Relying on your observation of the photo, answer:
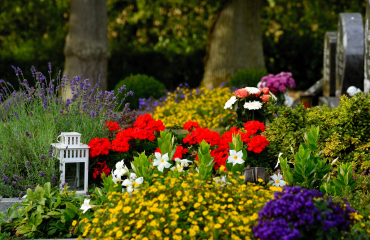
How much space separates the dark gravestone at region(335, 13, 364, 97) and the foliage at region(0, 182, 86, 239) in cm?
682

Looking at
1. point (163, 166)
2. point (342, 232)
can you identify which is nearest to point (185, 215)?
point (163, 166)

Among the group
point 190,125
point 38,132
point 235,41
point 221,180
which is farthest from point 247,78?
point 221,180

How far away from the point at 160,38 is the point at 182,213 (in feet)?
45.0

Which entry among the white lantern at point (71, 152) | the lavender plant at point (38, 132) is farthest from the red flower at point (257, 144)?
the white lantern at point (71, 152)

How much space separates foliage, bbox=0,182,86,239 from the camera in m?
3.37

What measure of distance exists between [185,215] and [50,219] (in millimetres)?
1241

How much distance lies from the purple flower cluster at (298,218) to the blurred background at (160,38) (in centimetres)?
1108

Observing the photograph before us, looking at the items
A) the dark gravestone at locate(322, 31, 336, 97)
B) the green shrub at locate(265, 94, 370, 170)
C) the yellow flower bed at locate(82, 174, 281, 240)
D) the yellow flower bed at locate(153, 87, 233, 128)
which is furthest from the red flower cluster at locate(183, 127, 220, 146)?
the dark gravestone at locate(322, 31, 336, 97)

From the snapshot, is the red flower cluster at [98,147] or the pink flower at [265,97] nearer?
the red flower cluster at [98,147]

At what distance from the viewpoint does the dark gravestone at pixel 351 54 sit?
8555 millimetres

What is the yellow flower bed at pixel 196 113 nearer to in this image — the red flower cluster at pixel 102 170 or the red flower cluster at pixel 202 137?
the red flower cluster at pixel 202 137

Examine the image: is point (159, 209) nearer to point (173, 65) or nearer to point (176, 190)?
→ point (176, 190)

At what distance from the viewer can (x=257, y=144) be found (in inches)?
173

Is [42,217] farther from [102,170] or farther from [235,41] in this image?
[235,41]
